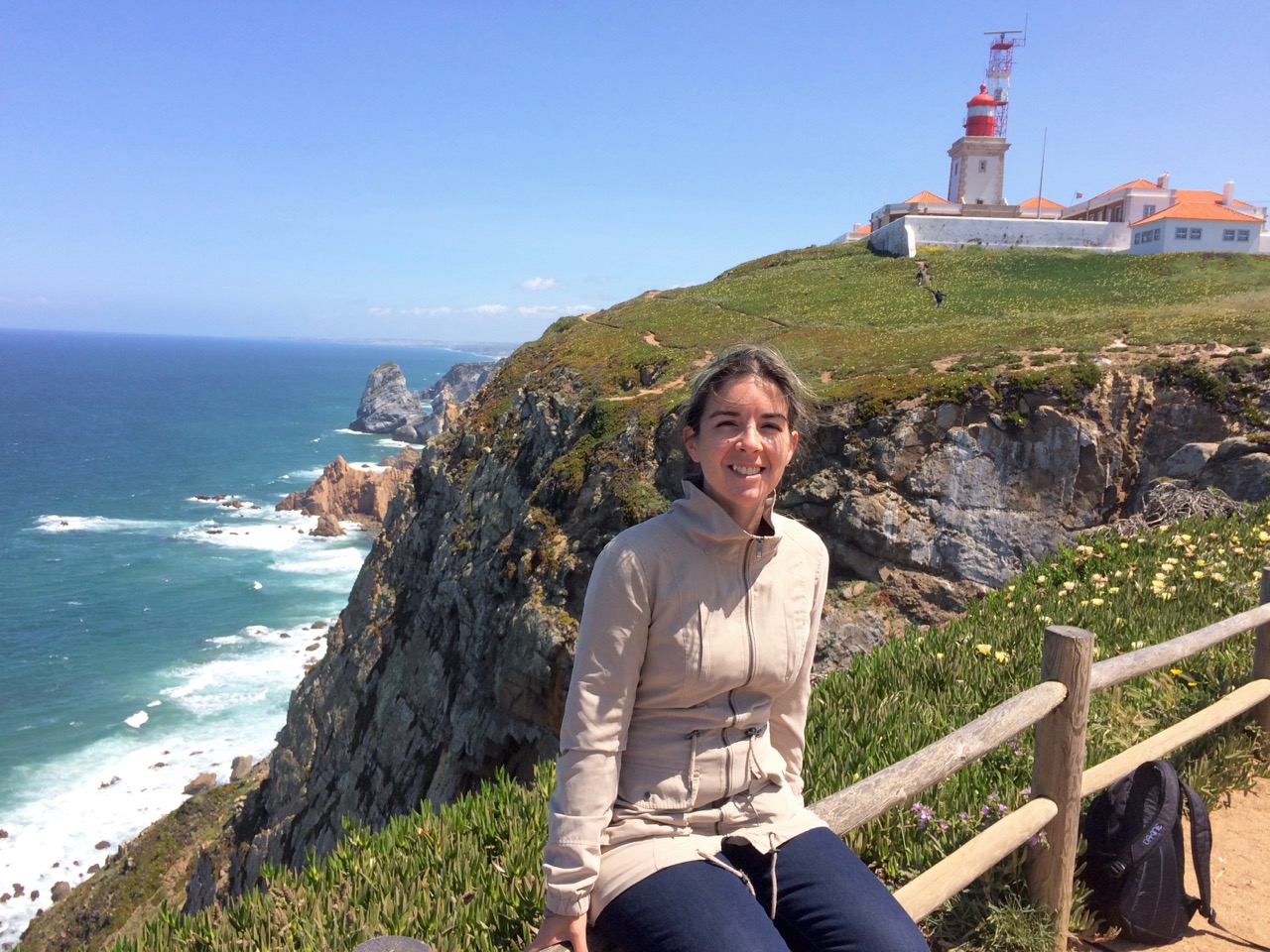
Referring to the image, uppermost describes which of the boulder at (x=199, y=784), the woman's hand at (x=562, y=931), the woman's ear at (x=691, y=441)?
the woman's ear at (x=691, y=441)

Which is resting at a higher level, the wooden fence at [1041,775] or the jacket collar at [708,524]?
the jacket collar at [708,524]

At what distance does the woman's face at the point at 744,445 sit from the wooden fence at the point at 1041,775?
45.5 inches

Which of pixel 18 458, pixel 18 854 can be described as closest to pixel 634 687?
pixel 18 854

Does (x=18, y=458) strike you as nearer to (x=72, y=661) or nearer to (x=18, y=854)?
(x=72, y=661)

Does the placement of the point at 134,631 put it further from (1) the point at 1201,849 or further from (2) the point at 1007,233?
(1) the point at 1201,849

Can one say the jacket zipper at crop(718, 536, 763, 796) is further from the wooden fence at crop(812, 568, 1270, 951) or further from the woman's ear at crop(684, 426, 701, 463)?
the wooden fence at crop(812, 568, 1270, 951)

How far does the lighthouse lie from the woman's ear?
57.9 metres

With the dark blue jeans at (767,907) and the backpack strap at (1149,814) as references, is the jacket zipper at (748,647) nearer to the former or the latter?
the dark blue jeans at (767,907)

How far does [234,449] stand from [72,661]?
67.9 meters

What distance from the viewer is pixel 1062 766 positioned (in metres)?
3.90

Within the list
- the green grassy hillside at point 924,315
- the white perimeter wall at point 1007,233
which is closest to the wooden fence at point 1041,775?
the green grassy hillside at point 924,315

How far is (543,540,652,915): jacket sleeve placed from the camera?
2637mm

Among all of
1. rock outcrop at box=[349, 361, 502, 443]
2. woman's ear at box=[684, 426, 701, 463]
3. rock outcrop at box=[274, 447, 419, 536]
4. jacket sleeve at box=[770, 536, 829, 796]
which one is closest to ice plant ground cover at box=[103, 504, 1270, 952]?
jacket sleeve at box=[770, 536, 829, 796]

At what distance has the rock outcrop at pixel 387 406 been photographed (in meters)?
128
